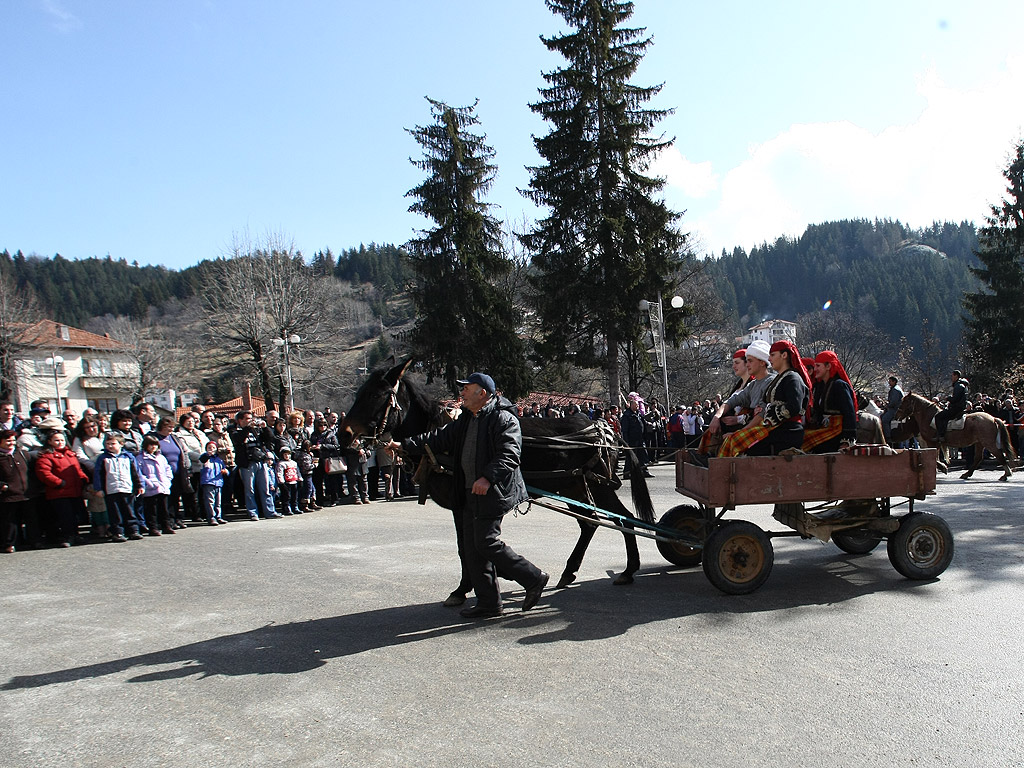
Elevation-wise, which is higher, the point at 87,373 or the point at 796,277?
the point at 796,277

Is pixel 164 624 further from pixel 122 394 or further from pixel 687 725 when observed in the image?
pixel 122 394

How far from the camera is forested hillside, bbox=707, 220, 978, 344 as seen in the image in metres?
106

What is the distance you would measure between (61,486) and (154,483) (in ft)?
3.76

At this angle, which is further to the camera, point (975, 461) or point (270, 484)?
point (975, 461)

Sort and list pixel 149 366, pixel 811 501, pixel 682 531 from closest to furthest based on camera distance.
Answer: pixel 811 501 < pixel 682 531 < pixel 149 366

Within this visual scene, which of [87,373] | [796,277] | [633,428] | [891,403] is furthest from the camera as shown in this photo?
[796,277]

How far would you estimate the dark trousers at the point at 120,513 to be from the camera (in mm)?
9812

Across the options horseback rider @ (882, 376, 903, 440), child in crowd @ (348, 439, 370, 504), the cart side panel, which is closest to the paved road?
the cart side panel

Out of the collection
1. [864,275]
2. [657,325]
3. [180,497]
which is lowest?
[180,497]

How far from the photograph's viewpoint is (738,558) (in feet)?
19.3

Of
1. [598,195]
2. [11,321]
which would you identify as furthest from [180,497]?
[11,321]

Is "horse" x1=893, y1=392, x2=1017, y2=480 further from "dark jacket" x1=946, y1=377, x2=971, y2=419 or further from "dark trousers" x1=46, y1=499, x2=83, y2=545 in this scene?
"dark trousers" x1=46, y1=499, x2=83, y2=545

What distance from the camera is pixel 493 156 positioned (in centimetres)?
3550

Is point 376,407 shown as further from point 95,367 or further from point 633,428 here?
point 95,367
